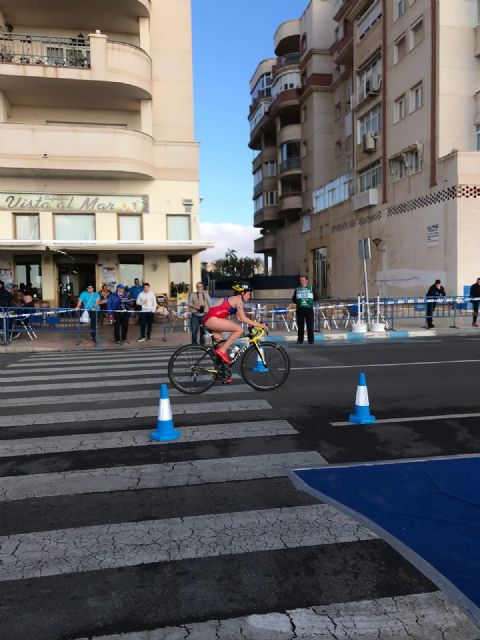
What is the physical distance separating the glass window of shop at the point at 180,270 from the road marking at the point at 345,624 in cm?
2086

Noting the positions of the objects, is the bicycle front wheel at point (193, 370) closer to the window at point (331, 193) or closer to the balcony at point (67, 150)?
the balcony at point (67, 150)

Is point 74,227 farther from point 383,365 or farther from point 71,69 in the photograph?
point 383,365

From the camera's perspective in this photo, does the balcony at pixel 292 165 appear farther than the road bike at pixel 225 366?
Yes

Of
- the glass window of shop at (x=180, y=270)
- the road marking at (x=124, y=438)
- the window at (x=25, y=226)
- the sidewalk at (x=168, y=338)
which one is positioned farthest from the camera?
the glass window of shop at (x=180, y=270)

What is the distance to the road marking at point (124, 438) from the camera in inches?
210

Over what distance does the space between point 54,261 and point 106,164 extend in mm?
4642

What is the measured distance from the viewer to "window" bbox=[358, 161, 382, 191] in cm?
3234

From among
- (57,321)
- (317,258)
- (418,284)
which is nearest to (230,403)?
(57,321)

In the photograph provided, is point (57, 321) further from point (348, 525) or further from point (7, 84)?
point (348, 525)

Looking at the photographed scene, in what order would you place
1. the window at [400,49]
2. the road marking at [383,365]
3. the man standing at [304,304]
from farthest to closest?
the window at [400,49] < the man standing at [304,304] < the road marking at [383,365]

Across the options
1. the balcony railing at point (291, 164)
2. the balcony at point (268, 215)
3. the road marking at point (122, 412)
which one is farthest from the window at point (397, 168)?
the road marking at point (122, 412)

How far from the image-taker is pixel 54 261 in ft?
71.8

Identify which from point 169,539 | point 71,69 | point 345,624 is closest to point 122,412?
point 169,539

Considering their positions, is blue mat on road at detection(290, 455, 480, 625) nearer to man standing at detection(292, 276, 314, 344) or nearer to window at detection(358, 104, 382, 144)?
man standing at detection(292, 276, 314, 344)
